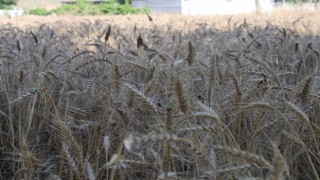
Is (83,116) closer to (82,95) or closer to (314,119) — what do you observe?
(82,95)

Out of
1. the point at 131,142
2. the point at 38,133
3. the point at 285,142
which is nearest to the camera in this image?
the point at 131,142

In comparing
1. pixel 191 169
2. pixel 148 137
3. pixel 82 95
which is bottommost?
pixel 191 169

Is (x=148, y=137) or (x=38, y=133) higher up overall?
(x=148, y=137)

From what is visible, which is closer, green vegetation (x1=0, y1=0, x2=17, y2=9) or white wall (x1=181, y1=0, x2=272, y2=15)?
white wall (x1=181, y1=0, x2=272, y2=15)

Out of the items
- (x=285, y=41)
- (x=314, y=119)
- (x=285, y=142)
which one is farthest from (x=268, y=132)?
(x=285, y=41)

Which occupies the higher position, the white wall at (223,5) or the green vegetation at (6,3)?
the green vegetation at (6,3)

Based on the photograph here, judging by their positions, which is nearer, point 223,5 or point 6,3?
point 223,5

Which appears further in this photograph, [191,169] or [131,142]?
[191,169]

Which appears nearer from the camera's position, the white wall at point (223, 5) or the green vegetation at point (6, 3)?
the white wall at point (223, 5)

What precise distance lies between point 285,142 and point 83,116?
803 mm

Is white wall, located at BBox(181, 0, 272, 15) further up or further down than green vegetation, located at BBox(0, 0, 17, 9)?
further down

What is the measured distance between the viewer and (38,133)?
6.08 feet

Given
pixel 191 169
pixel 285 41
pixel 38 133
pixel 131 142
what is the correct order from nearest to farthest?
pixel 131 142 → pixel 191 169 → pixel 38 133 → pixel 285 41

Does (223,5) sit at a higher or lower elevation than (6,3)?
lower
